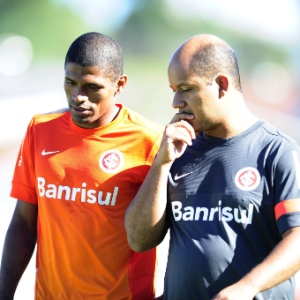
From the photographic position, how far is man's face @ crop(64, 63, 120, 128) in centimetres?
407

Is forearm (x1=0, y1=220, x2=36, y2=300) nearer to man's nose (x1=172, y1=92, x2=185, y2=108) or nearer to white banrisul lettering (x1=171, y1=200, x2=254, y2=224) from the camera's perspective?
white banrisul lettering (x1=171, y1=200, x2=254, y2=224)

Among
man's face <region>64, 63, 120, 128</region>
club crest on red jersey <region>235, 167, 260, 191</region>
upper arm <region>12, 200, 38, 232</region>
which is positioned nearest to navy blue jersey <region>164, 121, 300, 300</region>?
→ club crest on red jersey <region>235, 167, 260, 191</region>

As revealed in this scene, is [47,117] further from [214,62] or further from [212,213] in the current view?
[212,213]

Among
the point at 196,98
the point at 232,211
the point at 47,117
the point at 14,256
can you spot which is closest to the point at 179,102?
the point at 196,98

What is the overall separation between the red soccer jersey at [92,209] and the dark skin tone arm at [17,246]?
106 mm

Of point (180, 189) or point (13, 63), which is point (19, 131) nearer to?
point (13, 63)

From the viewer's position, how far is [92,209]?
4078mm

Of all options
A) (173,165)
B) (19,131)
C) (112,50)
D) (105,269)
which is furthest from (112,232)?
(19,131)

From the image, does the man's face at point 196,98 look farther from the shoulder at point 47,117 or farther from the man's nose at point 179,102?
the shoulder at point 47,117

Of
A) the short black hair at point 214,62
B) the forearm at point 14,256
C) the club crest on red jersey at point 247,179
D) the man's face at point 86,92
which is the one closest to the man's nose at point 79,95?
the man's face at point 86,92

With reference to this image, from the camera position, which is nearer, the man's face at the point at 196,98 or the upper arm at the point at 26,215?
the man's face at the point at 196,98

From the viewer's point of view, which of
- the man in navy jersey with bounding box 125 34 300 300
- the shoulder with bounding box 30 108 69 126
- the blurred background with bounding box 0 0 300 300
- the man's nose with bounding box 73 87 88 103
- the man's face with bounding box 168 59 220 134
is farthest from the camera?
the blurred background with bounding box 0 0 300 300

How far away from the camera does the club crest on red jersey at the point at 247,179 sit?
351cm

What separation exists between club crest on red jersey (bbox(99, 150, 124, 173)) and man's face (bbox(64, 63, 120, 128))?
20 centimetres
